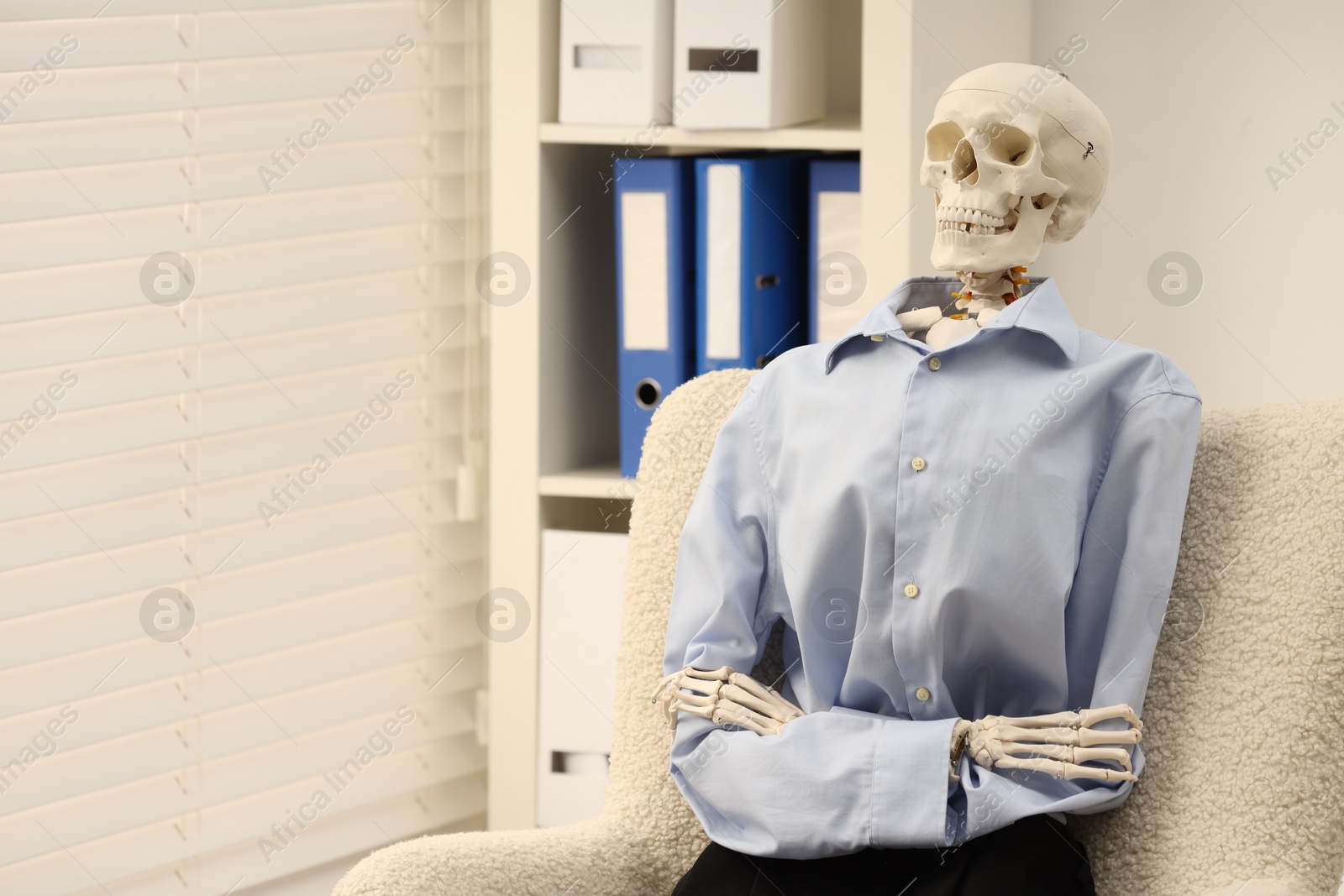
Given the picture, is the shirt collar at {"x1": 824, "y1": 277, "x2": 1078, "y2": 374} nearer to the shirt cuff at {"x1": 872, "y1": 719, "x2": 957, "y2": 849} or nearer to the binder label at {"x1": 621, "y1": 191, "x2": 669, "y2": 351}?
the shirt cuff at {"x1": 872, "y1": 719, "x2": 957, "y2": 849}

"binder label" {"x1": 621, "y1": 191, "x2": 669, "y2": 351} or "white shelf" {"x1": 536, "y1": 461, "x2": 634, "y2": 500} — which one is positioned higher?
"binder label" {"x1": 621, "y1": 191, "x2": 669, "y2": 351}

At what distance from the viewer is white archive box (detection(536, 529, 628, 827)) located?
171cm

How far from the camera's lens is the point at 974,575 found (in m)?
0.98

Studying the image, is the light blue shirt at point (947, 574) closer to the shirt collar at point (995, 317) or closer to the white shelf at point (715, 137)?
the shirt collar at point (995, 317)

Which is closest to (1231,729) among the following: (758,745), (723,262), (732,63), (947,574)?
(947,574)

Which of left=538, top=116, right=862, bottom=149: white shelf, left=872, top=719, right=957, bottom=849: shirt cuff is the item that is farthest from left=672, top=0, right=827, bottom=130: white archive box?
left=872, top=719, right=957, bottom=849: shirt cuff

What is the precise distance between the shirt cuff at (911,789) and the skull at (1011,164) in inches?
15.3

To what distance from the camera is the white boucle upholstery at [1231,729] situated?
0.94 meters

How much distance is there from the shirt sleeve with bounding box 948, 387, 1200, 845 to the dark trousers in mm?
20

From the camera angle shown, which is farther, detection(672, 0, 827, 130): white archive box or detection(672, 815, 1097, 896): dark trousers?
detection(672, 0, 827, 130): white archive box

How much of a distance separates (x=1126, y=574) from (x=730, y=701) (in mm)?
329

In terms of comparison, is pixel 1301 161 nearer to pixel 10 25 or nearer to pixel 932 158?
pixel 932 158

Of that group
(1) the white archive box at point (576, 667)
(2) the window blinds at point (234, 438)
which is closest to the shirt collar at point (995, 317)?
(1) the white archive box at point (576, 667)

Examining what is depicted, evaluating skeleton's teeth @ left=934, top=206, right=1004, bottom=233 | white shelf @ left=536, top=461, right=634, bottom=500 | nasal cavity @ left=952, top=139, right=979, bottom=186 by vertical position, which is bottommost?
white shelf @ left=536, top=461, right=634, bottom=500
